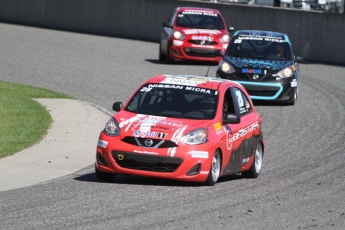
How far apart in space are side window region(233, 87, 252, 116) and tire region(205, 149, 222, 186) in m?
1.21

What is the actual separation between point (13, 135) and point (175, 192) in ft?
16.6

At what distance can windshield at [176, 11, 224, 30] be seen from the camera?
2916 cm

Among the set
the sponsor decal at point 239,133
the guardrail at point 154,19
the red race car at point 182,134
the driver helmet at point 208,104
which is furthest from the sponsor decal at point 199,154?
the guardrail at point 154,19

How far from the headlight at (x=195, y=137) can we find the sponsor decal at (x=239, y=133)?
0.53m

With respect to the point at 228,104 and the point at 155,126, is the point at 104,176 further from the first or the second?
the point at 228,104

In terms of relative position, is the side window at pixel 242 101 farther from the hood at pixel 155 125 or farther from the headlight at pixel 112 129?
the headlight at pixel 112 129

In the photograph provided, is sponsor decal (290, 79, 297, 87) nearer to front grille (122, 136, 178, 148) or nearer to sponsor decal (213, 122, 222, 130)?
sponsor decal (213, 122, 222, 130)

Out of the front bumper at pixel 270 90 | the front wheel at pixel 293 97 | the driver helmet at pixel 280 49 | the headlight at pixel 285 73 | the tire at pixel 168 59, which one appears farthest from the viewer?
the tire at pixel 168 59

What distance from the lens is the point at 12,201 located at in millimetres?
10062

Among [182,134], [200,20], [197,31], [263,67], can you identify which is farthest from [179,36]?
[182,134]

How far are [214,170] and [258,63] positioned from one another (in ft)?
32.9

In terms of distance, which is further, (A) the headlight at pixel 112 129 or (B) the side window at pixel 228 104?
(B) the side window at pixel 228 104

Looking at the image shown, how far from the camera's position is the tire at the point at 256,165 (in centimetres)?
1267

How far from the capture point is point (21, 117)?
1727cm
